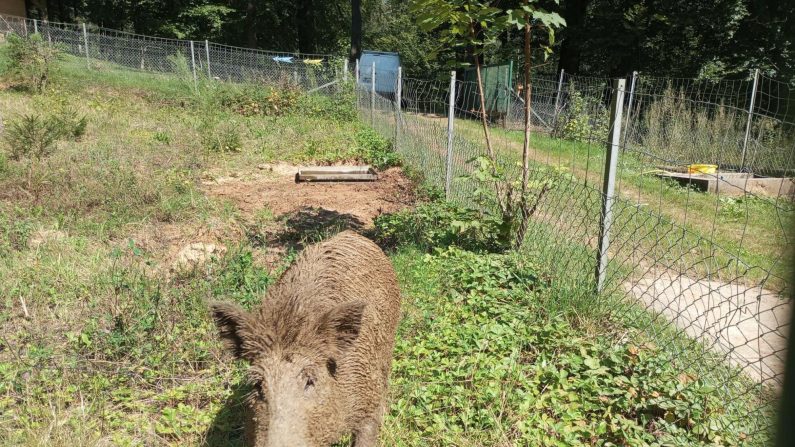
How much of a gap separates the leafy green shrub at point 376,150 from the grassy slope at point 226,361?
5775mm

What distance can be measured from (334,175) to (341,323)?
7751mm

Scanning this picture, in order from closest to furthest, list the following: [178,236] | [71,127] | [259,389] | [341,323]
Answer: [259,389] → [341,323] → [178,236] → [71,127]

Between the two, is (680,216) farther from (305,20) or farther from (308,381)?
(305,20)

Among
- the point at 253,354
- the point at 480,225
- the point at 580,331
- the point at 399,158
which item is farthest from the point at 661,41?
the point at 253,354

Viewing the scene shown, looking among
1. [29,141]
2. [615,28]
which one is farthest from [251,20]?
[29,141]

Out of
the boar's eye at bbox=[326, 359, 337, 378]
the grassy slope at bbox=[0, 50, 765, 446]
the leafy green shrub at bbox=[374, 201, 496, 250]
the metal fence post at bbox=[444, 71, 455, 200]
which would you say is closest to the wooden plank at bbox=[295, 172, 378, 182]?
the metal fence post at bbox=[444, 71, 455, 200]

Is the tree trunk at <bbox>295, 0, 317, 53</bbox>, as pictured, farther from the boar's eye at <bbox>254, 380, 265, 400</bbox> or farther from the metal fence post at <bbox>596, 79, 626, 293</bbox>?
the boar's eye at <bbox>254, 380, 265, 400</bbox>

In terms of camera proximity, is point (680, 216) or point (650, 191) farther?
point (650, 191)

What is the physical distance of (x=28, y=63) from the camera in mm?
14320

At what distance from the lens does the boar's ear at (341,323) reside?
2.38m

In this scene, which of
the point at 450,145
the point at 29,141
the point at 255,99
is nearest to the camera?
the point at 450,145

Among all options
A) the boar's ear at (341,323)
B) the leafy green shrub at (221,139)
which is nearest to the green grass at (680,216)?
the boar's ear at (341,323)

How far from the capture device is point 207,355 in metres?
3.72

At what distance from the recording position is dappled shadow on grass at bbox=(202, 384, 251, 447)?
3033 mm
